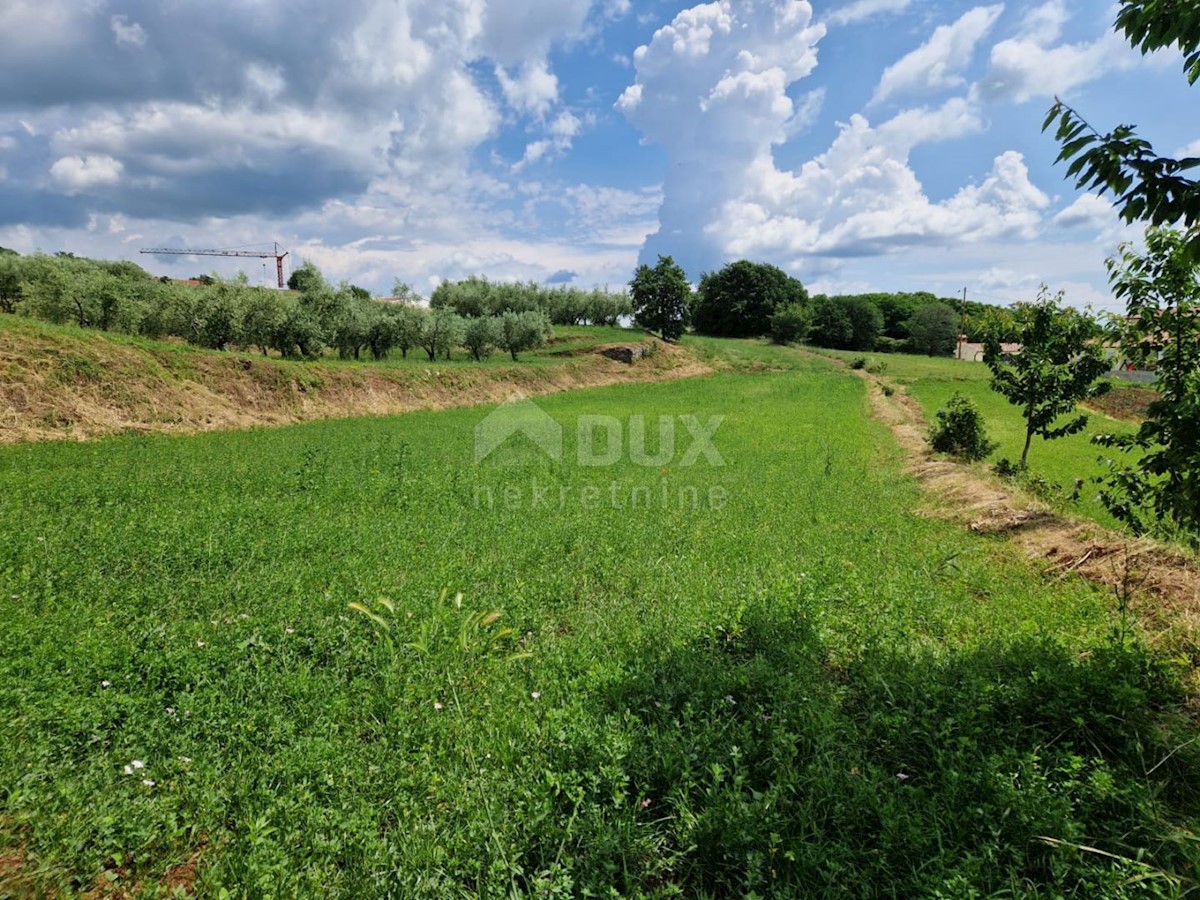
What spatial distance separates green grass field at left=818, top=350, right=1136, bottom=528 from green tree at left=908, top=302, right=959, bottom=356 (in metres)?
24.1

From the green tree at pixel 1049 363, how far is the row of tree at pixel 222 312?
32517 mm

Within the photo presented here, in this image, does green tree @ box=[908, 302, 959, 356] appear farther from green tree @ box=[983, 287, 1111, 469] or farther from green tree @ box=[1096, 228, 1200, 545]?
green tree @ box=[1096, 228, 1200, 545]

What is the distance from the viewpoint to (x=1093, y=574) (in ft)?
21.3

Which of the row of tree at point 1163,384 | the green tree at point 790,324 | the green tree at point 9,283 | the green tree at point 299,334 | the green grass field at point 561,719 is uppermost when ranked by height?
the green tree at point 790,324

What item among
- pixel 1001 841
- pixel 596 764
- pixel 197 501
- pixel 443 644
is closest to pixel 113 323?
pixel 197 501

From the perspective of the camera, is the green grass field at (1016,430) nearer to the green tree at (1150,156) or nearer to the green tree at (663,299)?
the green tree at (1150,156)

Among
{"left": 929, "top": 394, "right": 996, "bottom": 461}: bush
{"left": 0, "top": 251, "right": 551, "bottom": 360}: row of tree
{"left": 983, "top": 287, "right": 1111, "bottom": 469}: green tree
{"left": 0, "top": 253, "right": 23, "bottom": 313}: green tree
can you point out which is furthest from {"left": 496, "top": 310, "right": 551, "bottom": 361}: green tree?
{"left": 983, "top": 287, "right": 1111, "bottom": 469}: green tree

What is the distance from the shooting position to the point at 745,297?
284ft

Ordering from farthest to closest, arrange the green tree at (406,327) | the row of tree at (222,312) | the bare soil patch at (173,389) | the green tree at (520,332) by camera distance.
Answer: the green tree at (520,332)
the green tree at (406,327)
the row of tree at (222,312)
the bare soil patch at (173,389)

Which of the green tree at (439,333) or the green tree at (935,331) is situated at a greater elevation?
the green tree at (935,331)

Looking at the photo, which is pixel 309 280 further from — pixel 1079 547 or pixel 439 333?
pixel 1079 547

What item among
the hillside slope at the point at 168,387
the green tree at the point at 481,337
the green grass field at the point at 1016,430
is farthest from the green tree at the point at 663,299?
the hillside slope at the point at 168,387

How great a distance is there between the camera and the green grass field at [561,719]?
2.74 m

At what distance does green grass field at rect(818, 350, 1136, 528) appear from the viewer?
11.4m
